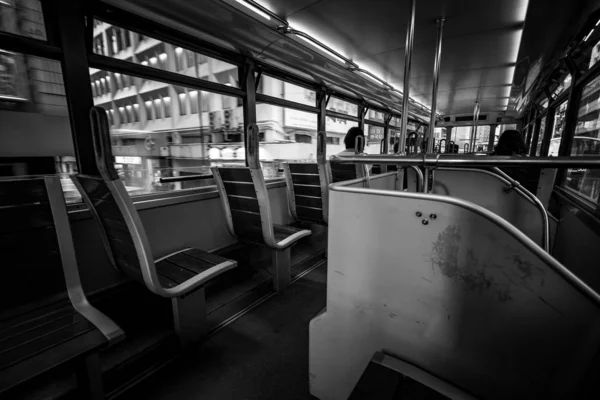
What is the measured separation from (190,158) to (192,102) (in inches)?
25.8

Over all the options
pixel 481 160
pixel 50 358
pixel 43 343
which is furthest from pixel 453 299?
pixel 43 343

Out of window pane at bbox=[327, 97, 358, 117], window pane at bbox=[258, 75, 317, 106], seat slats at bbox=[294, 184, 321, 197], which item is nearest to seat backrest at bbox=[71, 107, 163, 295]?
seat slats at bbox=[294, 184, 321, 197]

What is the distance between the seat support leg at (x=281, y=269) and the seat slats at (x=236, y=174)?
82cm

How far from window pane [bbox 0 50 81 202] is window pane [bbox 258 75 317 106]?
1.92m

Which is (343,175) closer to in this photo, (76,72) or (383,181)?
(383,181)

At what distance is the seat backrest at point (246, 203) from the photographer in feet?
6.40

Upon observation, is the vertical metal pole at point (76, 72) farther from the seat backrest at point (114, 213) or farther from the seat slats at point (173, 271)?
the seat slats at point (173, 271)

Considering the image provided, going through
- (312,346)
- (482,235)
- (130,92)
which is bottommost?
(312,346)

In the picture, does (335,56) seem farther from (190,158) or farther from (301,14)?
(190,158)

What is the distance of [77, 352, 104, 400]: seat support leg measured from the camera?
1171 mm

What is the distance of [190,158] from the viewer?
3084mm

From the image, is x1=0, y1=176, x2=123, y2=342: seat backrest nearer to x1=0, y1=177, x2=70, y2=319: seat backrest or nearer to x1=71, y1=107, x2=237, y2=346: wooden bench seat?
x1=0, y1=177, x2=70, y2=319: seat backrest

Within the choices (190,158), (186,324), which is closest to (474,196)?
(186,324)

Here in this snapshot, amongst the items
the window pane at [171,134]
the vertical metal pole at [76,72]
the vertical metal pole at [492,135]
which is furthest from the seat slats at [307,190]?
the vertical metal pole at [492,135]
